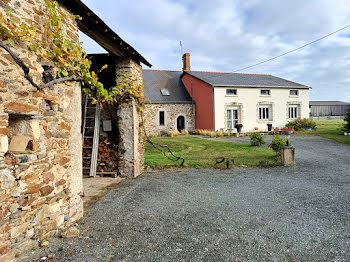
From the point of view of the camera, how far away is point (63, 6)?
3.56 m

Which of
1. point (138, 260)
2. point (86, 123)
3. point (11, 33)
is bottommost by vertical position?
point (138, 260)

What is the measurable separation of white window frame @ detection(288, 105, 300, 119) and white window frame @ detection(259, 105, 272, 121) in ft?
7.16

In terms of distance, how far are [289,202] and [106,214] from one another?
11.5 ft

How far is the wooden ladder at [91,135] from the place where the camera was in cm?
656

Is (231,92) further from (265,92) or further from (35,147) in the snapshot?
(35,147)

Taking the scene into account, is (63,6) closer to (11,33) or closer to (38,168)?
(11,33)

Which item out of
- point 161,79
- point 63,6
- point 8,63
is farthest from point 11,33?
point 161,79

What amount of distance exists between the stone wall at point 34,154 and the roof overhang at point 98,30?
0.33m

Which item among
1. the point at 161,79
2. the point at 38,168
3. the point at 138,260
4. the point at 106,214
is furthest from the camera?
the point at 161,79

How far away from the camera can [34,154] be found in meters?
2.81

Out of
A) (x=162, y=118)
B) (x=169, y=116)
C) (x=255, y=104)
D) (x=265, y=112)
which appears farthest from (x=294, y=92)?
(x=162, y=118)

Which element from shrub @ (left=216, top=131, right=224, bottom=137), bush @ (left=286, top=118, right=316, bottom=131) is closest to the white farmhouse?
shrub @ (left=216, top=131, right=224, bottom=137)

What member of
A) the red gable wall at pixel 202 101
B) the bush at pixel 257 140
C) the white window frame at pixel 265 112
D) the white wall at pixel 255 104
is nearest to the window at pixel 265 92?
the white wall at pixel 255 104

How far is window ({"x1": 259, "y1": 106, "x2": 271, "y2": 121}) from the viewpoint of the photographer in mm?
20625
